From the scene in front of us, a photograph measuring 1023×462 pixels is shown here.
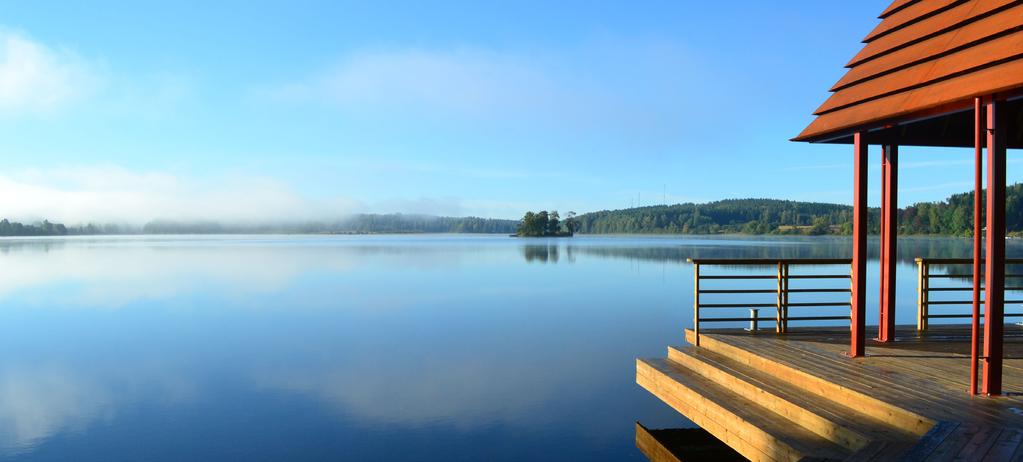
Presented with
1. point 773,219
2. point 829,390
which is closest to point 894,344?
point 829,390

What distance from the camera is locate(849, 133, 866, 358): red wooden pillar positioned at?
22.4 ft

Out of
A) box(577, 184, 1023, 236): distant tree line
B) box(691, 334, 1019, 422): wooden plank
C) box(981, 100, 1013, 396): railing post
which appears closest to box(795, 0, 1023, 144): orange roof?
box(981, 100, 1013, 396): railing post

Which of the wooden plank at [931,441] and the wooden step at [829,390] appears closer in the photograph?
the wooden plank at [931,441]

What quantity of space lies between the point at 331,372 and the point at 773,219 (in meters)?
128

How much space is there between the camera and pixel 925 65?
591 centimetres

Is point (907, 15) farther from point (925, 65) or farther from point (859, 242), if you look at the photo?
point (859, 242)

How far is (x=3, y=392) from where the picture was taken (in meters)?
11.4

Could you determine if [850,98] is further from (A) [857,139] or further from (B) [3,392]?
(B) [3,392]

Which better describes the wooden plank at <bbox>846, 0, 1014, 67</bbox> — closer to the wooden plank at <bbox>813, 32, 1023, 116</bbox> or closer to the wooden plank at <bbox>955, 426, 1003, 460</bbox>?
the wooden plank at <bbox>813, 32, 1023, 116</bbox>

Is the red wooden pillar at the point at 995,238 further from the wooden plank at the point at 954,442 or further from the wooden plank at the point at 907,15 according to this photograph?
the wooden plank at the point at 907,15

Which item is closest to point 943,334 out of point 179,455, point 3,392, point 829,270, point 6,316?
point 179,455

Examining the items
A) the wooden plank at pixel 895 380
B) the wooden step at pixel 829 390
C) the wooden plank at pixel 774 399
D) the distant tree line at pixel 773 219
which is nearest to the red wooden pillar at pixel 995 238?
the wooden plank at pixel 895 380

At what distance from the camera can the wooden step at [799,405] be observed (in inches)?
195

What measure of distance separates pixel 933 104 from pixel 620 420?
573 cm
